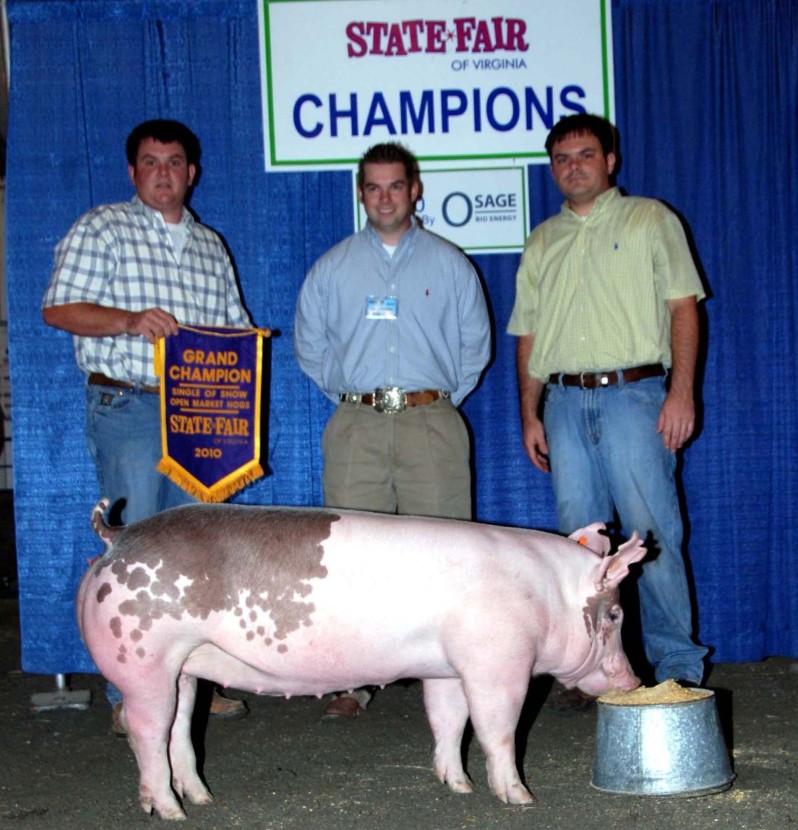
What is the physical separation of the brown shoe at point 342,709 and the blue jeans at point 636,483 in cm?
114

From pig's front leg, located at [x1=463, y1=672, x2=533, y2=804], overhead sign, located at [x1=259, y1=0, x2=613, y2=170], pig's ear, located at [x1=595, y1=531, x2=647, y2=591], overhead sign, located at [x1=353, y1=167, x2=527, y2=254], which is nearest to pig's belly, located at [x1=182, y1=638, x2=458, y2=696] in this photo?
pig's front leg, located at [x1=463, y1=672, x2=533, y2=804]

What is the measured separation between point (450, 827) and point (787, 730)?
5.29 feet

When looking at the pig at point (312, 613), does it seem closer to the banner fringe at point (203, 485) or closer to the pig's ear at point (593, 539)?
the pig's ear at point (593, 539)

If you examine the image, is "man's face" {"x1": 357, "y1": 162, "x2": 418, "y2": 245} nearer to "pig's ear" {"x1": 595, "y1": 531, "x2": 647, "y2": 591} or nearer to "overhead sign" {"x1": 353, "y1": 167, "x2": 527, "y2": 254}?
"overhead sign" {"x1": 353, "y1": 167, "x2": 527, "y2": 254}

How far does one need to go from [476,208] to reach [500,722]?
102 inches

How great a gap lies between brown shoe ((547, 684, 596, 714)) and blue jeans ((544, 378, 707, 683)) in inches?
14.1

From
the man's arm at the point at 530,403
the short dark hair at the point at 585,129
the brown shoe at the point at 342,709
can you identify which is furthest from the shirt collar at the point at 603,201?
the brown shoe at the point at 342,709

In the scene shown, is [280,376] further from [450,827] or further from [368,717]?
[450,827]

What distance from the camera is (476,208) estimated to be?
16.5 ft

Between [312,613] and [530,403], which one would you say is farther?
[530,403]

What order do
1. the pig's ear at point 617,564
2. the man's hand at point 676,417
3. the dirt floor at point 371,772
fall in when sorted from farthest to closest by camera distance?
1. the man's hand at point 676,417
2. the pig's ear at point 617,564
3. the dirt floor at point 371,772

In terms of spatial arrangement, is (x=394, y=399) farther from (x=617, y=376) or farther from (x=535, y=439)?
(x=617, y=376)

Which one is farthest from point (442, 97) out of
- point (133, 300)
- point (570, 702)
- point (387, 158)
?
point (570, 702)

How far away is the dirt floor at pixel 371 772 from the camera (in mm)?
3225
